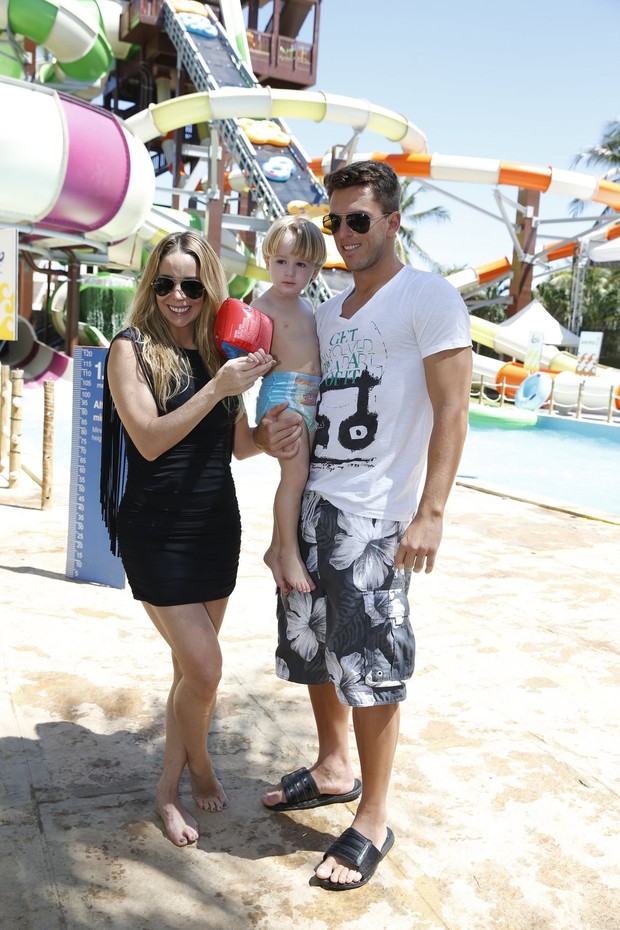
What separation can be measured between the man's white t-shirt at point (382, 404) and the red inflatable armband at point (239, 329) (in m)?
0.22

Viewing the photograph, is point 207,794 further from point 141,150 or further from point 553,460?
point 553,460

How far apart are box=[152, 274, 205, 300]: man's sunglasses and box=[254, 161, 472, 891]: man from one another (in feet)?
1.28

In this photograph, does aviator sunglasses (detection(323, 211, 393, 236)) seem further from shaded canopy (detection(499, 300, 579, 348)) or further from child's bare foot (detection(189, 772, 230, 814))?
shaded canopy (detection(499, 300, 579, 348))

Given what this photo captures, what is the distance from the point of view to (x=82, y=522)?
4.64 metres

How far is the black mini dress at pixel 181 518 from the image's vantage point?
2254 mm

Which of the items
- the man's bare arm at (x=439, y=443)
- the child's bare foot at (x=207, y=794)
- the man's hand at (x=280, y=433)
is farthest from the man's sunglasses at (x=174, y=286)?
the child's bare foot at (x=207, y=794)

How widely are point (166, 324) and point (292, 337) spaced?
36 cm

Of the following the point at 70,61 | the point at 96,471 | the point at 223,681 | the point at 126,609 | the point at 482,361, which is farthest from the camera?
the point at 482,361

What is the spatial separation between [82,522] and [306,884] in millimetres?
2919

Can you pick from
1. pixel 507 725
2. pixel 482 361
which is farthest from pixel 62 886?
pixel 482 361

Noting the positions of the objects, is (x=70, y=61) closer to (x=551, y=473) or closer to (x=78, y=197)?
(x=78, y=197)

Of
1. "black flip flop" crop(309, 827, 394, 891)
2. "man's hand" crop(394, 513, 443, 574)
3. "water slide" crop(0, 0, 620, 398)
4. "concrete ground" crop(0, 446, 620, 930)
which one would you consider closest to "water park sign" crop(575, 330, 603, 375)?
"water slide" crop(0, 0, 620, 398)

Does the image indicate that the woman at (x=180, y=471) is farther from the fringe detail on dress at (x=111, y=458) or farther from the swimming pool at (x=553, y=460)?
the swimming pool at (x=553, y=460)

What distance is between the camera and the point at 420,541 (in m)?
2.12
